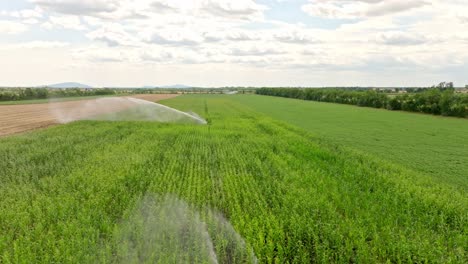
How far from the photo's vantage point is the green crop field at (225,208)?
7230 mm

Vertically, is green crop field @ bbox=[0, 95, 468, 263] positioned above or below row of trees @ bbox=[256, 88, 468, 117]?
below

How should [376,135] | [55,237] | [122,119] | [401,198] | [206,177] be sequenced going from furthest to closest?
[122,119], [376,135], [206,177], [401,198], [55,237]

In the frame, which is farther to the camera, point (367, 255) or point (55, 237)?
point (55, 237)

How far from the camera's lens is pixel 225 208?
9.82 m

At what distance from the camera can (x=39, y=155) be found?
16266 mm

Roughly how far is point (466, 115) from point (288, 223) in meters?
45.7

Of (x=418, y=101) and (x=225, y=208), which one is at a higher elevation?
(x=418, y=101)

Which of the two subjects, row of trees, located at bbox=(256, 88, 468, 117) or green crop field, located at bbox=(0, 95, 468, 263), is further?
row of trees, located at bbox=(256, 88, 468, 117)

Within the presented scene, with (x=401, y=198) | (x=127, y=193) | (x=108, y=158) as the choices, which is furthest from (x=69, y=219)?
(x=401, y=198)

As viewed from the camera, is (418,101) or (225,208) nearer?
(225,208)

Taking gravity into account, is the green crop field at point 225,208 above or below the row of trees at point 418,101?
below

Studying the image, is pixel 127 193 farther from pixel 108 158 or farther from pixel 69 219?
pixel 108 158

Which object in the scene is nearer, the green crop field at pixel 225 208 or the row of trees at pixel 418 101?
the green crop field at pixel 225 208

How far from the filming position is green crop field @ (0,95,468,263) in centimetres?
723
